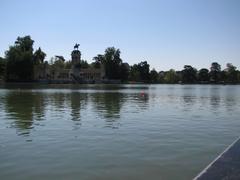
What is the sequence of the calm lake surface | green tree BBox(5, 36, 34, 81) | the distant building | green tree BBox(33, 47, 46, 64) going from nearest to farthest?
the calm lake surface, green tree BBox(5, 36, 34, 81), green tree BBox(33, 47, 46, 64), the distant building

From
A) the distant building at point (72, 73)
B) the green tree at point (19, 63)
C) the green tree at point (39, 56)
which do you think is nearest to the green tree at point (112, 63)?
the distant building at point (72, 73)

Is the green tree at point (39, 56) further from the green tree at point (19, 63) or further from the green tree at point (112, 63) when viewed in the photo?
the green tree at point (112, 63)

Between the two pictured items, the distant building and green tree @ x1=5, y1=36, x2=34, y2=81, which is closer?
green tree @ x1=5, y1=36, x2=34, y2=81

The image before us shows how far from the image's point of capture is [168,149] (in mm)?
11516

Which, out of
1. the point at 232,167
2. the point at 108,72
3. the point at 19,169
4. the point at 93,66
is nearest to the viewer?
the point at 232,167

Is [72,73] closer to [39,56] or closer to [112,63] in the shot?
[39,56]

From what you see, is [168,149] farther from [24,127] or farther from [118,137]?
[24,127]

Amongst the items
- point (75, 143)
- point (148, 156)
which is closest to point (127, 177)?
point (148, 156)

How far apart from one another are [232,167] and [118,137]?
7.04 metres

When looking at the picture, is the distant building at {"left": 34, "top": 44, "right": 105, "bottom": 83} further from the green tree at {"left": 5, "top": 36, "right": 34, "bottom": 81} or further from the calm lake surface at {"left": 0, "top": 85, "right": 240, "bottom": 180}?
the calm lake surface at {"left": 0, "top": 85, "right": 240, "bottom": 180}

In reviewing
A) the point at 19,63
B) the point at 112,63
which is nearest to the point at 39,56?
the point at 19,63

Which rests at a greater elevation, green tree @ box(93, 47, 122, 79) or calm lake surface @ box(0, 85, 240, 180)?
green tree @ box(93, 47, 122, 79)

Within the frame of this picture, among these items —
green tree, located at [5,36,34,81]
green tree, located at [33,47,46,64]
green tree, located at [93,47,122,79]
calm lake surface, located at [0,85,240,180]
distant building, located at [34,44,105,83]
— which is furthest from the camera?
green tree, located at [93,47,122,79]

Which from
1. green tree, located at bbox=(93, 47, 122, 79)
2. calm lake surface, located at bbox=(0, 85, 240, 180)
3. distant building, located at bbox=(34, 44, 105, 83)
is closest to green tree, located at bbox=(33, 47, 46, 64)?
distant building, located at bbox=(34, 44, 105, 83)
